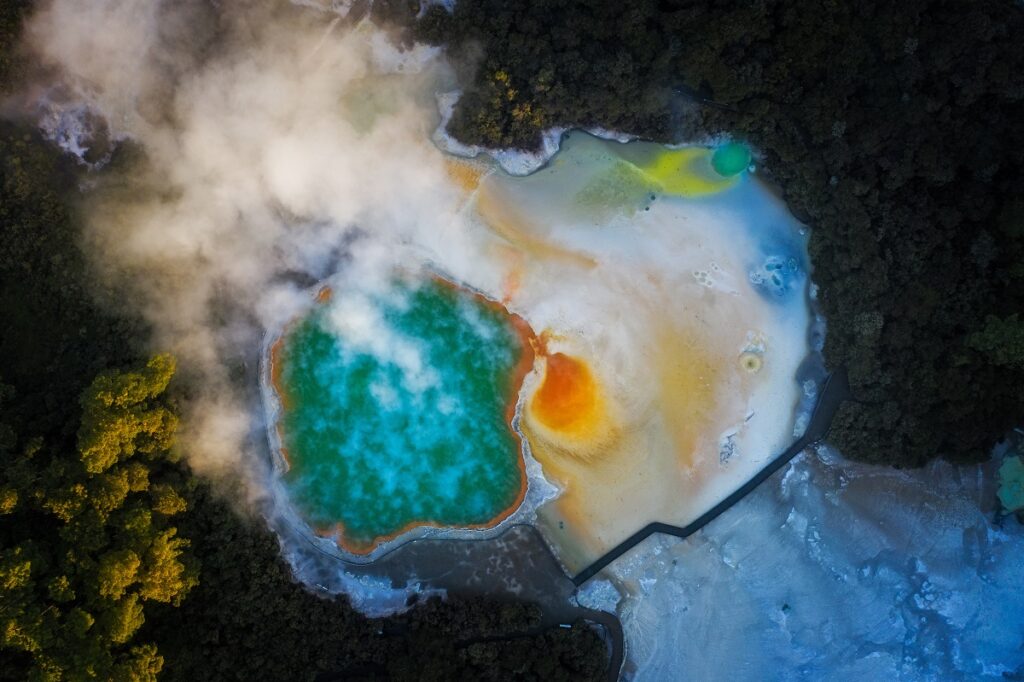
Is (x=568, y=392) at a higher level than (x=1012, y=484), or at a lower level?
lower

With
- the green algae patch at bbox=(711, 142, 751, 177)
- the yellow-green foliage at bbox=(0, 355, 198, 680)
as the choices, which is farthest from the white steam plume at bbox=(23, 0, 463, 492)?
the green algae patch at bbox=(711, 142, 751, 177)

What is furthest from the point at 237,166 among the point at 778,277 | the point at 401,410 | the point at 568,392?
the point at 778,277

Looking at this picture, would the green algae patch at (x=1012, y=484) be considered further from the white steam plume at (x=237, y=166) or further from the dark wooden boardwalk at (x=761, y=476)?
the white steam plume at (x=237, y=166)

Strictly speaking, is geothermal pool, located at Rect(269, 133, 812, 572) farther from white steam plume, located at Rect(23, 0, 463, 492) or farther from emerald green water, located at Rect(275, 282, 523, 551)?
white steam plume, located at Rect(23, 0, 463, 492)

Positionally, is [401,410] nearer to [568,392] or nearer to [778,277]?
[568,392]

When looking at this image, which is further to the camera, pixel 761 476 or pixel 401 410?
pixel 761 476

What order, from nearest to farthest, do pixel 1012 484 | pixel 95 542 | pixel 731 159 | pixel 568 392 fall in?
pixel 95 542, pixel 1012 484, pixel 568 392, pixel 731 159

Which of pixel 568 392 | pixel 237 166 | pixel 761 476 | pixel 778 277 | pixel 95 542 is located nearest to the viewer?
pixel 95 542
